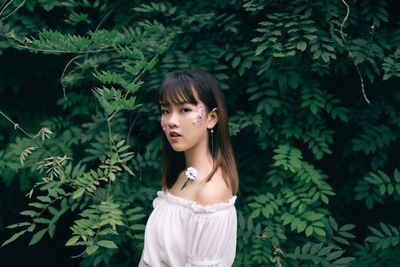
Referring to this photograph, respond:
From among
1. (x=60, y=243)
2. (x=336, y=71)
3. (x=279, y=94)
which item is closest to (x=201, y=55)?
(x=279, y=94)

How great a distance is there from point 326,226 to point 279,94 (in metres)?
0.80

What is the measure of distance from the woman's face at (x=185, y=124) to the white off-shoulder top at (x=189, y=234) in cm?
24

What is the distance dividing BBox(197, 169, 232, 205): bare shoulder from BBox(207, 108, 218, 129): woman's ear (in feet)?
0.71

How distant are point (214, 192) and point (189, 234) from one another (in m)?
0.20

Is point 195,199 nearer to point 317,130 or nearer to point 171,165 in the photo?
point 171,165

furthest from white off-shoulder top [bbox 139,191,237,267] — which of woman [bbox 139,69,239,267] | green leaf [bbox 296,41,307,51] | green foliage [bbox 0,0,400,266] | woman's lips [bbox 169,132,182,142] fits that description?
green leaf [bbox 296,41,307,51]

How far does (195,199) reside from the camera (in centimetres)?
200

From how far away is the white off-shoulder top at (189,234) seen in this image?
6.28 feet

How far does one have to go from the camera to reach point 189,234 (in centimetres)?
197

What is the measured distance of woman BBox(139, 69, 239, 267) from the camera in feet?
6.32

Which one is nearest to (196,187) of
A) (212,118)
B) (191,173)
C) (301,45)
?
(191,173)

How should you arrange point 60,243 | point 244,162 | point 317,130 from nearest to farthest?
point 317,130, point 244,162, point 60,243

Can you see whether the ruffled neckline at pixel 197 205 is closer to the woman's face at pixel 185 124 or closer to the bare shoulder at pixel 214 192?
the bare shoulder at pixel 214 192

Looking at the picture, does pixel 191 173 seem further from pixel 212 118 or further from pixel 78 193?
pixel 78 193
